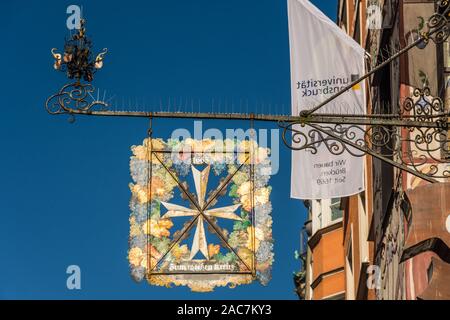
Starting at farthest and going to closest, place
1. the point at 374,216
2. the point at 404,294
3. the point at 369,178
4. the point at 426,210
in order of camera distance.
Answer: the point at 369,178, the point at 374,216, the point at 404,294, the point at 426,210

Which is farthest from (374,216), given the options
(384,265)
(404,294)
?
(404,294)

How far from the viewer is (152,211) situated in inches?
1172

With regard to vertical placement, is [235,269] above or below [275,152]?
below

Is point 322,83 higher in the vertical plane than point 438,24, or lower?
higher

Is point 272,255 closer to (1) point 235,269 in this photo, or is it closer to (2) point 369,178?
(1) point 235,269

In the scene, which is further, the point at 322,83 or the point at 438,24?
the point at 322,83

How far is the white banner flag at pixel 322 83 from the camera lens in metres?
28.7

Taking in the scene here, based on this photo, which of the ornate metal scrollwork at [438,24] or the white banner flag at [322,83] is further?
the white banner flag at [322,83]

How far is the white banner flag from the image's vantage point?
28656 mm

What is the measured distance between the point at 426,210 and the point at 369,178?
12.8 m

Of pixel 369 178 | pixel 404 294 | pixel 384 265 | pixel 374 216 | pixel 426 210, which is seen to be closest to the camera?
pixel 426 210

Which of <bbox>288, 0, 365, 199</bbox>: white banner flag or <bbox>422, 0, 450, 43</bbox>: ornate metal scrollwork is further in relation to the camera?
<bbox>288, 0, 365, 199</bbox>: white banner flag

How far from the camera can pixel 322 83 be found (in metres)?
28.7

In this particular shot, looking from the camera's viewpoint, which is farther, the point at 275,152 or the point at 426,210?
the point at 275,152
